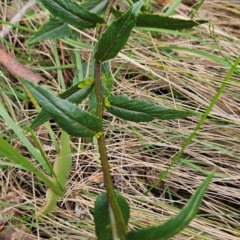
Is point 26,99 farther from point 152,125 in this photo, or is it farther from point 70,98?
point 70,98

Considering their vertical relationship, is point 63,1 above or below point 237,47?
below

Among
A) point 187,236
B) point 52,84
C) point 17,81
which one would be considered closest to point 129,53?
point 52,84

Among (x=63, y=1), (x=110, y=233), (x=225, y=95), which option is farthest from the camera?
(x=225, y=95)

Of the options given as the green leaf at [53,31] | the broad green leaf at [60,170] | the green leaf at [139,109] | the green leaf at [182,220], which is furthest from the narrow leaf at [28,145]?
the green leaf at [182,220]

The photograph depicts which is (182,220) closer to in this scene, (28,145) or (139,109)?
(139,109)

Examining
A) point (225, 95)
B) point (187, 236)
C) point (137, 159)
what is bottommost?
point (187, 236)

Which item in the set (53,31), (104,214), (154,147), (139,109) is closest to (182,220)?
(104,214)
